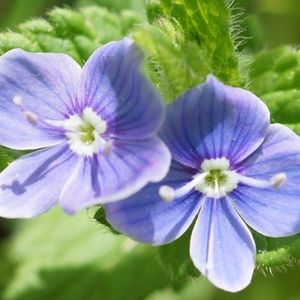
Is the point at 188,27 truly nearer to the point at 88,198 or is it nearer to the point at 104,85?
the point at 104,85

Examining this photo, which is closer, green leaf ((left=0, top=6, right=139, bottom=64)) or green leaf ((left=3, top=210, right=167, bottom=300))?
green leaf ((left=0, top=6, right=139, bottom=64))

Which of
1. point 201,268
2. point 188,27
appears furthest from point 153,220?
point 188,27

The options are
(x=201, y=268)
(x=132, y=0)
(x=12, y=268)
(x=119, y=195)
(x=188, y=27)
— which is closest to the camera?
(x=119, y=195)

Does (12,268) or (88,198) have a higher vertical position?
(88,198)

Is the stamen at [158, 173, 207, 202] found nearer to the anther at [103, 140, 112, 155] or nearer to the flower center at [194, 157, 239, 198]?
the flower center at [194, 157, 239, 198]

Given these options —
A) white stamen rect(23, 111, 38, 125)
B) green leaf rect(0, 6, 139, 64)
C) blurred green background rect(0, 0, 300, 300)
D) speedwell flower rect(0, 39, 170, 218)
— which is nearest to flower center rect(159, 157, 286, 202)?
speedwell flower rect(0, 39, 170, 218)

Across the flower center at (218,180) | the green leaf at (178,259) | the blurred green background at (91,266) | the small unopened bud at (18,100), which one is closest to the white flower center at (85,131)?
the small unopened bud at (18,100)
